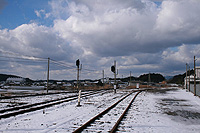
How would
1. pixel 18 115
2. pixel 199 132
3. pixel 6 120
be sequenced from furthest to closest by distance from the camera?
pixel 18 115 → pixel 6 120 → pixel 199 132

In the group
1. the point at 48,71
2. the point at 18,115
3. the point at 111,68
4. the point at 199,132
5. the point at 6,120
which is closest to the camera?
the point at 199,132

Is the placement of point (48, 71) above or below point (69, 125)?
above

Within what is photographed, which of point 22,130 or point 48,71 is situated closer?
point 22,130

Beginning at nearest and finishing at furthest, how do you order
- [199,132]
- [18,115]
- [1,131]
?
1. [1,131]
2. [199,132]
3. [18,115]

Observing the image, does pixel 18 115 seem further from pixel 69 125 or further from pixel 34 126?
pixel 69 125

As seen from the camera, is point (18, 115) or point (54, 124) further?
point (18, 115)

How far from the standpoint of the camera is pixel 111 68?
165ft

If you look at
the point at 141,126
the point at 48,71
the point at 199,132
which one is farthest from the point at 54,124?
the point at 48,71

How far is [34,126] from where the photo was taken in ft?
24.1

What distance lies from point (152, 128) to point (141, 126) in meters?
0.49

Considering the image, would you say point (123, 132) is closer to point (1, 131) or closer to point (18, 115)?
point (1, 131)

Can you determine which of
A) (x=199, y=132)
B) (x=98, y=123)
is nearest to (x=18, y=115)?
(x=98, y=123)

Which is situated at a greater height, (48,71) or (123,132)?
(48,71)

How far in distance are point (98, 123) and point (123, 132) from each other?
5.27ft
